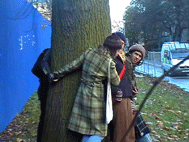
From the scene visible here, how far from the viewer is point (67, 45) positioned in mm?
3525

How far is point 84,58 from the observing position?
10.9ft

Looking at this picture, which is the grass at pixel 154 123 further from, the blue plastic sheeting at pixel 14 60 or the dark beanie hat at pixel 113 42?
the dark beanie hat at pixel 113 42

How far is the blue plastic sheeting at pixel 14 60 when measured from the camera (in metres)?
6.53

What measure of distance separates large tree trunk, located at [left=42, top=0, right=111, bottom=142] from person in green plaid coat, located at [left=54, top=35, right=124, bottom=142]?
21 cm

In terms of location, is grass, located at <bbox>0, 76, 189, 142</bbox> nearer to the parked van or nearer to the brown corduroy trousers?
the brown corduroy trousers

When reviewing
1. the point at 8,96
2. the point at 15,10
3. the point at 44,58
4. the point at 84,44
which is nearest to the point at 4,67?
the point at 8,96

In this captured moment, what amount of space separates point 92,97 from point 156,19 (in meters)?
50.6

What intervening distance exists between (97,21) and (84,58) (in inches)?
20.4

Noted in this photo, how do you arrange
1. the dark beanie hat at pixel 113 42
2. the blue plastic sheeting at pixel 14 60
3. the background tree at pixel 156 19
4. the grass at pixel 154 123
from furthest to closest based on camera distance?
the background tree at pixel 156 19, the blue plastic sheeting at pixel 14 60, the grass at pixel 154 123, the dark beanie hat at pixel 113 42

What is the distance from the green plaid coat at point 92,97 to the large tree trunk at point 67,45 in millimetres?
205

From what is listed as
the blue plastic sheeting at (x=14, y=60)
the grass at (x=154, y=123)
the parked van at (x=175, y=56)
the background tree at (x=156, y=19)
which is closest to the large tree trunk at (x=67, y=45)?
the grass at (x=154, y=123)

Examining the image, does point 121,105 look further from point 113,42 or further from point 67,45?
point 67,45

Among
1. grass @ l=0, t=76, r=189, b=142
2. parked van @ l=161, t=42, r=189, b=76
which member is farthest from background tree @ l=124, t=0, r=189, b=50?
grass @ l=0, t=76, r=189, b=142

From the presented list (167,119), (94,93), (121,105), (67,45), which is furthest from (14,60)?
(94,93)
